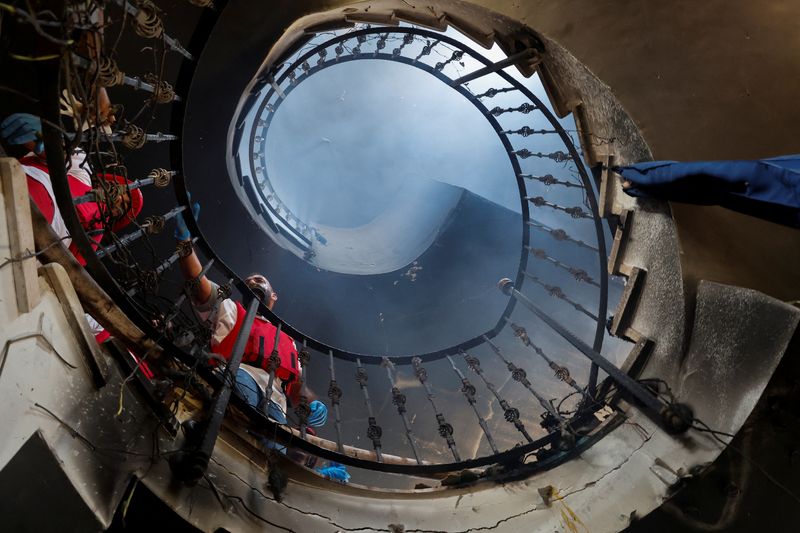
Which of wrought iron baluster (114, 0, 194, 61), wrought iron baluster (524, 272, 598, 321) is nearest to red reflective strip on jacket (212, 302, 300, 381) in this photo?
wrought iron baluster (524, 272, 598, 321)

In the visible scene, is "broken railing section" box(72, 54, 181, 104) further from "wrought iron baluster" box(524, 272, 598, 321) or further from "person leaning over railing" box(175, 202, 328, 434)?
"wrought iron baluster" box(524, 272, 598, 321)

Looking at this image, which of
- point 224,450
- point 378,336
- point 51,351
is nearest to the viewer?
point 51,351

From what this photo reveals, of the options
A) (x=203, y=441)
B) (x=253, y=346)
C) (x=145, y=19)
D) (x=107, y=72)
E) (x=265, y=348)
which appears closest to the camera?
(x=203, y=441)

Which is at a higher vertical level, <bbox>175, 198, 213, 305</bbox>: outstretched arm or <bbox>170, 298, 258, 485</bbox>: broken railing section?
<bbox>175, 198, 213, 305</bbox>: outstretched arm

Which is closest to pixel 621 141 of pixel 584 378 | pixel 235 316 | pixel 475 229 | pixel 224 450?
pixel 224 450

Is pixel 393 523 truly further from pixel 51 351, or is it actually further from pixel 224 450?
pixel 51 351

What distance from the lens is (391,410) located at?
29.5ft

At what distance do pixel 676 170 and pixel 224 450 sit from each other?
3.09m

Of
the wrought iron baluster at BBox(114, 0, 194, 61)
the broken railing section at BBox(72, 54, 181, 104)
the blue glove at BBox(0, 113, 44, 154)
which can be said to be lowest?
the broken railing section at BBox(72, 54, 181, 104)

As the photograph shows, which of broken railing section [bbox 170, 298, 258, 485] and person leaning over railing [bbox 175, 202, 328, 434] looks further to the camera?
person leaning over railing [bbox 175, 202, 328, 434]

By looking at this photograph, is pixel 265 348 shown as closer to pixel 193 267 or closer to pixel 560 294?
pixel 193 267

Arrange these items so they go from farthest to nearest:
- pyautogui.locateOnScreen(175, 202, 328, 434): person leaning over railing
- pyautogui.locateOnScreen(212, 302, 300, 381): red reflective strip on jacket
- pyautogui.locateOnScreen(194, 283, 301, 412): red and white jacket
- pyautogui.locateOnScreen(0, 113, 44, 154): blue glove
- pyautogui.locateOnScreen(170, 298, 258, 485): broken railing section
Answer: pyautogui.locateOnScreen(212, 302, 300, 381): red reflective strip on jacket < pyautogui.locateOnScreen(194, 283, 301, 412): red and white jacket < pyautogui.locateOnScreen(175, 202, 328, 434): person leaning over railing < pyautogui.locateOnScreen(0, 113, 44, 154): blue glove < pyautogui.locateOnScreen(170, 298, 258, 485): broken railing section

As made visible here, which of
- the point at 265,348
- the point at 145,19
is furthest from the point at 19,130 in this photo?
the point at 265,348

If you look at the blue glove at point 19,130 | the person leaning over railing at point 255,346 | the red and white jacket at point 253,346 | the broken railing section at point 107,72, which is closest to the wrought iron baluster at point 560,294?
the person leaning over railing at point 255,346
